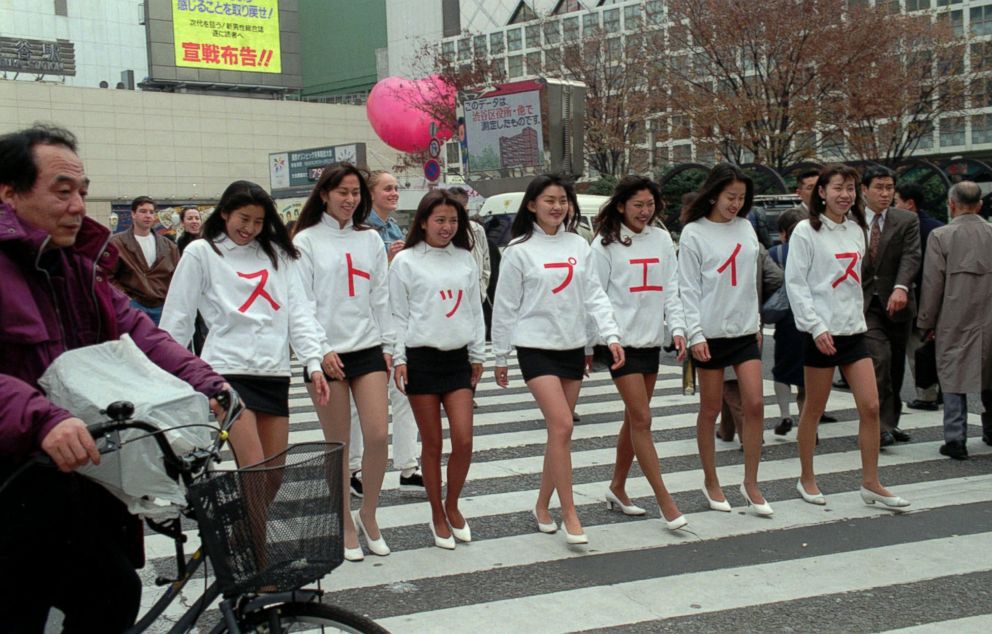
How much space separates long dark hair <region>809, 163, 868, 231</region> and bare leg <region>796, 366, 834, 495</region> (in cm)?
84

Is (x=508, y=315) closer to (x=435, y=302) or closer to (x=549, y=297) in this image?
(x=549, y=297)

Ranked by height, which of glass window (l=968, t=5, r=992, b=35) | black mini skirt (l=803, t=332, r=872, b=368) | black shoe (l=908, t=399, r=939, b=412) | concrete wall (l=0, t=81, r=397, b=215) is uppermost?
glass window (l=968, t=5, r=992, b=35)

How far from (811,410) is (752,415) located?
1.51 ft

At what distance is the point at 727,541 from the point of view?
19.1ft

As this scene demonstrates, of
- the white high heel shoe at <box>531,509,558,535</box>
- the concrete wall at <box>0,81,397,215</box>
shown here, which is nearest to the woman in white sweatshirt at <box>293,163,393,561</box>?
the white high heel shoe at <box>531,509,558,535</box>

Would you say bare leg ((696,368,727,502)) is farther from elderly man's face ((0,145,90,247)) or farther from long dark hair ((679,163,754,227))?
elderly man's face ((0,145,90,247))

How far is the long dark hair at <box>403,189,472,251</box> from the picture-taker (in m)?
5.75

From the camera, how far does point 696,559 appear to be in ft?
18.0

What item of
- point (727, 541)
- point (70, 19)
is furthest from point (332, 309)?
point (70, 19)

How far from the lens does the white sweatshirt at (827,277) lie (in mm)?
6266

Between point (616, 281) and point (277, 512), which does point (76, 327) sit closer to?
point (277, 512)

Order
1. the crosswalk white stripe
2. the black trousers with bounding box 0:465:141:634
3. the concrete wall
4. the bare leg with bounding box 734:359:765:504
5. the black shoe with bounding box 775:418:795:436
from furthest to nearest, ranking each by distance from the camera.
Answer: the concrete wall → the black shoe with bounding box 775:418:795:436 → the bare leg with bounding box 734:359:765:504 → the crosswalk white stripe → the black trousers with bounding box 0:465:141:634

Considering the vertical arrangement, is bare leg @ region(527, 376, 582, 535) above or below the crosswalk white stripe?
above

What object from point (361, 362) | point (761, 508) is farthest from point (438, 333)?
point (761, 508)
